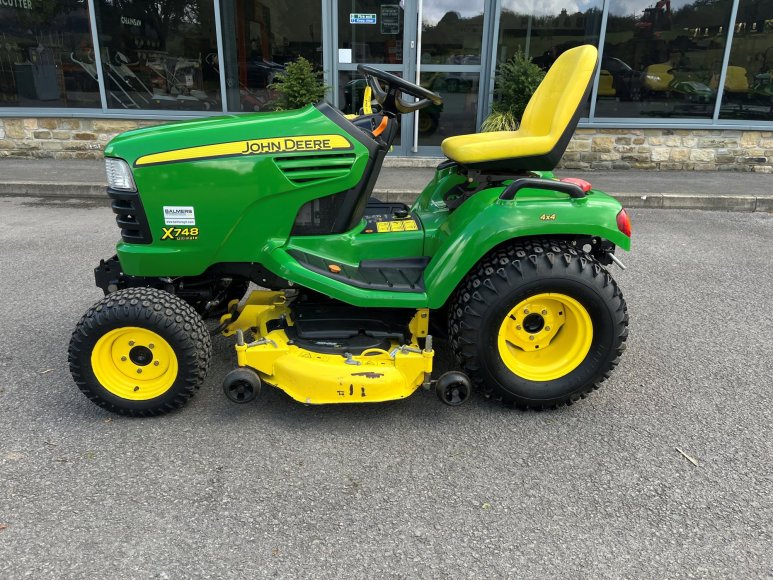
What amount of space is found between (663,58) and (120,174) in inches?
339

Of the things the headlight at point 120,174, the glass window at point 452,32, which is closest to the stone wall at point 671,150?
the glass window at point 452,32

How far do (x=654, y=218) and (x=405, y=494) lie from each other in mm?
5710

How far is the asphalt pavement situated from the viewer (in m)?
2.04

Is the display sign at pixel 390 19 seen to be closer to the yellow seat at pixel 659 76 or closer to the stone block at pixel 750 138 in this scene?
the yellow seat at pixel 659 76

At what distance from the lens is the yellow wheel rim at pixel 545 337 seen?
2.88m

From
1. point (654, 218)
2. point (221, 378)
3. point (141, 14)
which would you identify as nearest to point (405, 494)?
point (221, 378)

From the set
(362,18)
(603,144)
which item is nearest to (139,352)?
(362,18)

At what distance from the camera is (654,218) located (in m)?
6.89

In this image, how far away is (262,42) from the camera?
29.6ft

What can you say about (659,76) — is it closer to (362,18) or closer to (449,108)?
(449,108)

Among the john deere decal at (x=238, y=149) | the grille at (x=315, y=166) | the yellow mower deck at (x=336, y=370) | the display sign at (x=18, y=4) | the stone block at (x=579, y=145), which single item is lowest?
the yellow mower deck at (x=336, y=370)

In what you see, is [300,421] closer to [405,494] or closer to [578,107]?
[405,494]

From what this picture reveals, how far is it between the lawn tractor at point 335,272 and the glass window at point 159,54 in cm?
697

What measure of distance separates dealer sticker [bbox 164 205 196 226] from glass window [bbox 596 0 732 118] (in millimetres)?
7840
